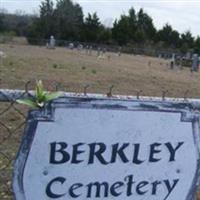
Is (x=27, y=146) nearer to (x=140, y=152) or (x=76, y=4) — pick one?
(x=140, y=152)

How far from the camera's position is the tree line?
65.2 meters

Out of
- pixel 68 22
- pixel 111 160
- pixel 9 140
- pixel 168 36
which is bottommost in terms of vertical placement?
Answer: pixel 168 36

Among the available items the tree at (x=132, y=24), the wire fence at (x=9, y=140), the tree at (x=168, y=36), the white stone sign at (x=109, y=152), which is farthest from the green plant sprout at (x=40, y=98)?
the tree at (x=168, y=36)

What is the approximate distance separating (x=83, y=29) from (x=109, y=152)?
65.4 metres

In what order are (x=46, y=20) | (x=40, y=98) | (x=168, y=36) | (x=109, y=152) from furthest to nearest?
(x=168, y=36)
(x=46, y=20)
(x=109, y=152)
(x=40, y=98)

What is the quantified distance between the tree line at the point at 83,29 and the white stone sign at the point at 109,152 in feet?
203

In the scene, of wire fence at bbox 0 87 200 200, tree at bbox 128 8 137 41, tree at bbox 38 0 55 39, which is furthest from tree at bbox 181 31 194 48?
wire fence at bbox 0 87 200 200

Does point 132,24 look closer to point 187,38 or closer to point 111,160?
point 187,38

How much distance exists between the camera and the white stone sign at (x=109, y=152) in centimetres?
196

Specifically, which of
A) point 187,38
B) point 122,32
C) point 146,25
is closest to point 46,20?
point 122,32

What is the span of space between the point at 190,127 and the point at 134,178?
1.01 feet

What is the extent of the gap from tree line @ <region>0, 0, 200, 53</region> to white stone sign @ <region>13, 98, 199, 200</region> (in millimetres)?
61797

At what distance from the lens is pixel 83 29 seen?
219 ft

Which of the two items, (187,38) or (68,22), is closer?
(68,22)
